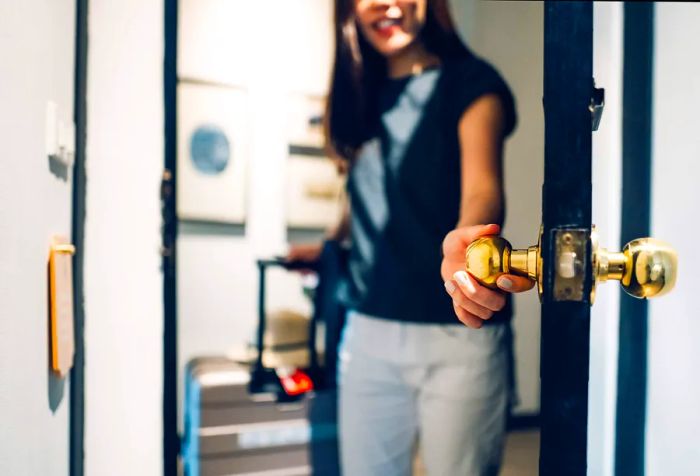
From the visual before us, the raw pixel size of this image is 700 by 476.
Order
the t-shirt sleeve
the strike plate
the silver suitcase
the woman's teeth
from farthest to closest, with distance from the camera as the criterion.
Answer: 1. the silver suitcase
2. the woman's teeth
3. the t-shirt sleeve
4. the strike plate

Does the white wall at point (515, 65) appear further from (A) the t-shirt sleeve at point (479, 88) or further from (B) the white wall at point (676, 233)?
(B) the white wall at point (676, 233)

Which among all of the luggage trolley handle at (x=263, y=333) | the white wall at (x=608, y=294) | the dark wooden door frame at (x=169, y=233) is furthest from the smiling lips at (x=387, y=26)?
the luggage trolley handle at (x=263, y=333)

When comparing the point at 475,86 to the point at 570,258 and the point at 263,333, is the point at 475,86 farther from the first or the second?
the point at 263,333

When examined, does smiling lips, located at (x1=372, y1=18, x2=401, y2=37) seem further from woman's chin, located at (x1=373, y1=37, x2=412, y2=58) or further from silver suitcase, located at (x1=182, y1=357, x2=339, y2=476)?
silver suitcase, located at (x1=182, y1=357, x2=339, y2=476)

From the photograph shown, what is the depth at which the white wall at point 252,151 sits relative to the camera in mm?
1747

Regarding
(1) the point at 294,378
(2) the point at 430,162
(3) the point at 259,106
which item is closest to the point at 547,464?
(2) the point at 430,162

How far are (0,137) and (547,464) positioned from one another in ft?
2.00

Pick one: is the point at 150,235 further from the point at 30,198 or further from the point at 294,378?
the point at 294,378

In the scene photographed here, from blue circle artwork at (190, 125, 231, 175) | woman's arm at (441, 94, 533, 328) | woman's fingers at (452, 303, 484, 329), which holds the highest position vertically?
blue circle artwork at (190, 125, 231, 175)

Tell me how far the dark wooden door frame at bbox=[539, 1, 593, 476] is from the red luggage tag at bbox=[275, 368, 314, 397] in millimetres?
1015

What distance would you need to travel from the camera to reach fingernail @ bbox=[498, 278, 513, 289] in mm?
384

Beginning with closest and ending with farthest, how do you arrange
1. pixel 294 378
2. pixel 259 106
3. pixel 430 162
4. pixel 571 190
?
pixel 571 190 → pixel 430 162 → pixel 294 378 → pixel 259 106

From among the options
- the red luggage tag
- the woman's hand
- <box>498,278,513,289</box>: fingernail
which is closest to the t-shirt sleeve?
the woman's hand

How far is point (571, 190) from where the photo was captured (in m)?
0.35
